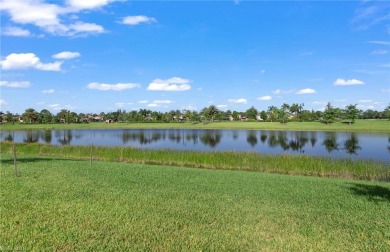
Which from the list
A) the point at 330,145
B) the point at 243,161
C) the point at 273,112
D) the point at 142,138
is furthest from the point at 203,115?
the point at 243,161

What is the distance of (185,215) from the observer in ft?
27.1

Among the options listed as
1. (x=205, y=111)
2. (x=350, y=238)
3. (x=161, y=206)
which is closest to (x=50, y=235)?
(x=161, y=206)

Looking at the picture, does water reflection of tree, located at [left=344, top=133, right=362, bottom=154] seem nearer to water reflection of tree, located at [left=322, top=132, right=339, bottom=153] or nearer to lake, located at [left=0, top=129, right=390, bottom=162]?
lake, located at [left=0, top=129, right=390, bottom=162]

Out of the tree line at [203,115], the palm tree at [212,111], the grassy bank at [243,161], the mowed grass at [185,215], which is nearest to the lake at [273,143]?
the grassy bank at [243,161]

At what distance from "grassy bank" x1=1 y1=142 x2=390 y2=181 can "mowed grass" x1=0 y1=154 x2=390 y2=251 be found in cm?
780

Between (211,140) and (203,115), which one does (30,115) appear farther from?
(211,140)

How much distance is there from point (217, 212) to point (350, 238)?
3.25 meters

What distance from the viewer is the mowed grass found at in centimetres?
652

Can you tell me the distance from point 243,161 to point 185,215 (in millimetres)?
15724

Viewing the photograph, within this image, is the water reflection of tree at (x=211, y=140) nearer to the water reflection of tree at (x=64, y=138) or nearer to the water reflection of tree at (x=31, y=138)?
the water reflection of tree at (x=64, y=138)

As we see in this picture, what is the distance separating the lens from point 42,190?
1060 cm

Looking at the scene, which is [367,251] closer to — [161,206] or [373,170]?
[161,206]

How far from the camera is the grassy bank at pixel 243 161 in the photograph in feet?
67.3

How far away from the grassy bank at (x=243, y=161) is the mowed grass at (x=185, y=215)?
7.80 m
